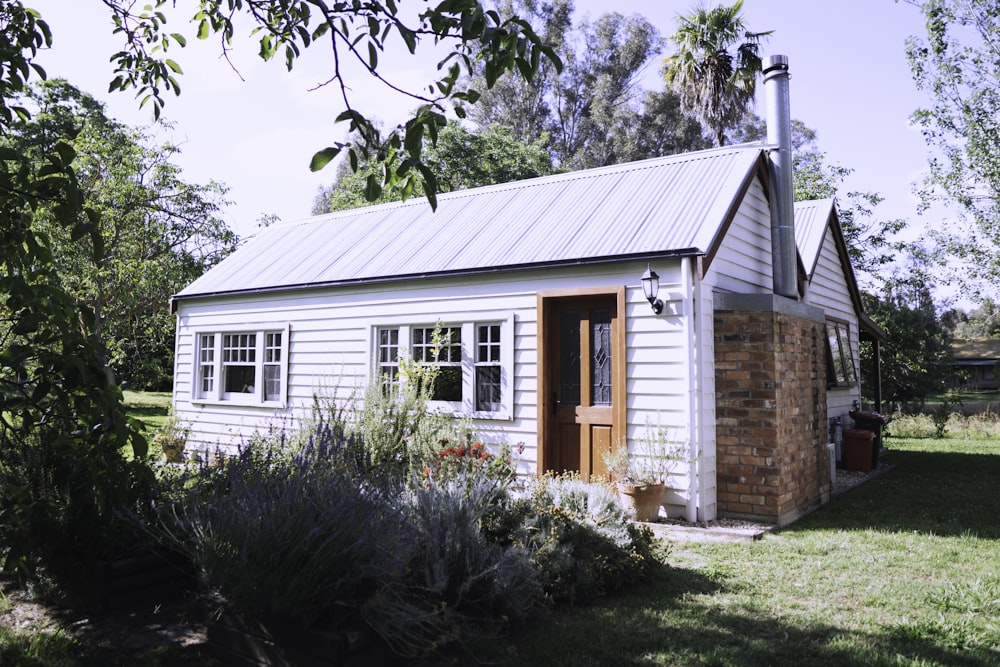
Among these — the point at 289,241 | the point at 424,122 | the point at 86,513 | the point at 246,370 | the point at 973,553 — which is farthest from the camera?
the point at 289,241

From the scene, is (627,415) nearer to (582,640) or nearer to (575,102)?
(582,640)

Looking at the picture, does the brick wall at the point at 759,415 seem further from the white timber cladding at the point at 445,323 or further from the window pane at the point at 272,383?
the window pane at the point at 272,383

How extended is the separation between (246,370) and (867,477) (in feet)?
35.1

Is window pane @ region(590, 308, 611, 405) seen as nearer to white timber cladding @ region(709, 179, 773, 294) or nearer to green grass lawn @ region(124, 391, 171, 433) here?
white timber cladding @ region(709, 179, 773, 294)

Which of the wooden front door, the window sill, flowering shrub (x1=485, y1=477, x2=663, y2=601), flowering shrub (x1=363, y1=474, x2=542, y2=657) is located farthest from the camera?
the window sill

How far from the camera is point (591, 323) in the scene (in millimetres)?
8570

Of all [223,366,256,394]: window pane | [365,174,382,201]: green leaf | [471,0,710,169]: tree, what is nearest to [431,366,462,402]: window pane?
[223,366,256,394]: window pane

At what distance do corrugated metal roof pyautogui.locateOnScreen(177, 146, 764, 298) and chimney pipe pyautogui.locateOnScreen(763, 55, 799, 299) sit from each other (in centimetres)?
31


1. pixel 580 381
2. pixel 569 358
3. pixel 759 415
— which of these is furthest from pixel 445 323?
pixel 759 415

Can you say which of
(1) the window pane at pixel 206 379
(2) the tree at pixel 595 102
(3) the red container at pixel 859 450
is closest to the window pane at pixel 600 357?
(3) the red container at pixel 859 450

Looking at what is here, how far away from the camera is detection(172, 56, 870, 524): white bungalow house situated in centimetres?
764

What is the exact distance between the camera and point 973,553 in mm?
6129

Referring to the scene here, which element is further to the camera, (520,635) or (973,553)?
(973,553)

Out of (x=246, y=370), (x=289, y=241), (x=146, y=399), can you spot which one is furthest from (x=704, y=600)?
(x=146, y=399)
